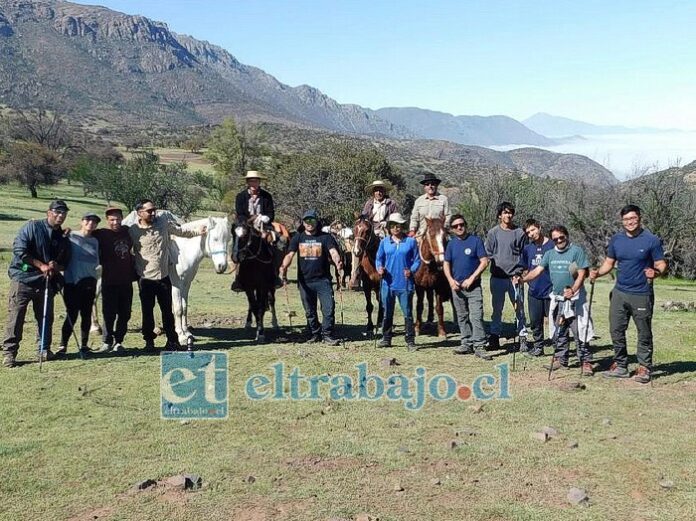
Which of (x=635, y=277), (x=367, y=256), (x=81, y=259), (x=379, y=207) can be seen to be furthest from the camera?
(x=379, y=207)

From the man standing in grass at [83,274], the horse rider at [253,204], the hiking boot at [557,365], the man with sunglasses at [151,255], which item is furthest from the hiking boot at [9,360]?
the hiking boot at [557,365]

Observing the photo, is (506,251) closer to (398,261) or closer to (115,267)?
(398,261)

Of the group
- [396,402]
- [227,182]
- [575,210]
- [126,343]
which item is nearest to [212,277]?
[126,343]

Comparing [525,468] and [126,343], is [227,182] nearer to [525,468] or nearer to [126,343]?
[126,343]

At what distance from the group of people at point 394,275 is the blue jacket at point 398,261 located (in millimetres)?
15

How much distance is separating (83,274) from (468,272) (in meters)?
5.59

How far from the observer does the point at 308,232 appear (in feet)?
33.1

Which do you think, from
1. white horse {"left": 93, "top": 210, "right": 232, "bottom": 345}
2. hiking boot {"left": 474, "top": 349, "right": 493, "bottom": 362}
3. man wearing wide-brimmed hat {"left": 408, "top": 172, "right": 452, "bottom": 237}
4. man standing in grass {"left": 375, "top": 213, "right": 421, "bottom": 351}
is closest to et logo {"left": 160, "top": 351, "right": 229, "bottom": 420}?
white horse {"left": 93, "top": 210, "right": 232, "bottom": 345}

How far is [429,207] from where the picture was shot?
37.4 feet

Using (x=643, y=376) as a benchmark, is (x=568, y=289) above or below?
above

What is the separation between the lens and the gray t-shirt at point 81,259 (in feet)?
29.5

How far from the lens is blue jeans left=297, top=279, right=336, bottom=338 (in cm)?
1012

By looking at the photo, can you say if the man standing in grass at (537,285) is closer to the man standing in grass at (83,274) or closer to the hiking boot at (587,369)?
the hiking boot at (587,369)

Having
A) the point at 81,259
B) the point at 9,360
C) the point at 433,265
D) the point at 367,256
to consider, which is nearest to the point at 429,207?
the point at 433,265
